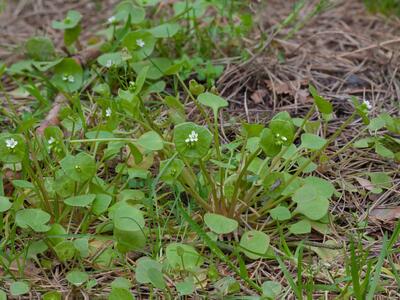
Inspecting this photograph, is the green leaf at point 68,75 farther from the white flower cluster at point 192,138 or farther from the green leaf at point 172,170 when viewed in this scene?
the white flower cluster at point 192,138

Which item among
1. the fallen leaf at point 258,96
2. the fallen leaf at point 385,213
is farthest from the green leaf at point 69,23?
the fallen leaf at point 385,213

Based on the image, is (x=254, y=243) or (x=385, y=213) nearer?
(x=254, y=243)

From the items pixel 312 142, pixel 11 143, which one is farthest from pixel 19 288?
pixel 312 142

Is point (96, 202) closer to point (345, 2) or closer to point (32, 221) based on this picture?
point (32, 221)

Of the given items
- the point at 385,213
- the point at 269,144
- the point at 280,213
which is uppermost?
the point at 269,144

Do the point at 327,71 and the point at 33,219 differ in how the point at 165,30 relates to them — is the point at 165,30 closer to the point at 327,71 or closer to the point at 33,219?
the point at 327,71
